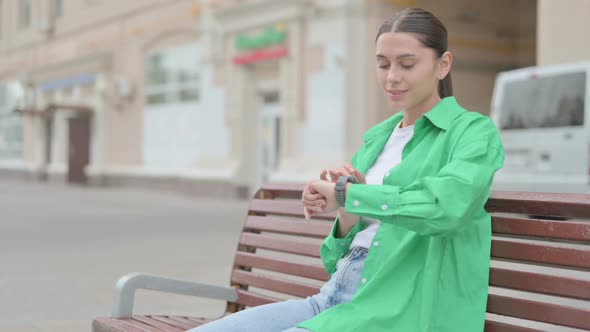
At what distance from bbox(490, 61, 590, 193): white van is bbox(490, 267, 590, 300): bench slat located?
311 inches

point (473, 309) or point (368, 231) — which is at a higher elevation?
point (368, 231)

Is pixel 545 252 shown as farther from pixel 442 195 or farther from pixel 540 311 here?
pixel 442 195

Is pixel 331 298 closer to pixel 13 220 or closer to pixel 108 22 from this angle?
pixel 13 220

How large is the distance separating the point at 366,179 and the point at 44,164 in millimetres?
29440

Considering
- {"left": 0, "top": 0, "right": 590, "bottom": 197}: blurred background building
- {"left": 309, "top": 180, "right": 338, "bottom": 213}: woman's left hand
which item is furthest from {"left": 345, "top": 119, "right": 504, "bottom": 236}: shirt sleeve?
{"left": 0, "top": 0, "right": 590, "bottom": 197}: blurred background building

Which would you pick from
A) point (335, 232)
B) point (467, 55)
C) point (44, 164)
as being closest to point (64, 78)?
point (44, 164)

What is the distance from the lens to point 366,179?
2379 mm

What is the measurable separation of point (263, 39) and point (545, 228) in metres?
16.1

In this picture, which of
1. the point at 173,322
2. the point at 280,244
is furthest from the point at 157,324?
the point at 280,244

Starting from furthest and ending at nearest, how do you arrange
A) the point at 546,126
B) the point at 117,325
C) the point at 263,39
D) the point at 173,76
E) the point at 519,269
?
the point at 173,76 → the point at 263,39 → the point at 546,126 → the point at 117,325 → the point at 519,269

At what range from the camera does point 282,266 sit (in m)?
3.10

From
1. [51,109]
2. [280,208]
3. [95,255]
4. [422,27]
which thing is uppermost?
[51,109]

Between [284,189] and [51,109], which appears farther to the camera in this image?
[51,109]

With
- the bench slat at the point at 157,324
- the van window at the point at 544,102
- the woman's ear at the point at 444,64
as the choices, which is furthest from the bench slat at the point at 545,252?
the van window at the point at 544,102
